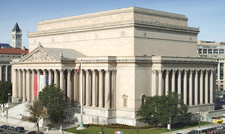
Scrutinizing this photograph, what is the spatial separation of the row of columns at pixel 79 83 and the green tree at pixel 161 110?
1011 cm

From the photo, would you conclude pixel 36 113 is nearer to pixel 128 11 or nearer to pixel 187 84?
pixel 128 11

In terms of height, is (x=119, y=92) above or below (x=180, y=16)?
below

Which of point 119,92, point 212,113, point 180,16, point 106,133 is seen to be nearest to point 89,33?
point 119,92

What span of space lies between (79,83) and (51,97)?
12.3 metres

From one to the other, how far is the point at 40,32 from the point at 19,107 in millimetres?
27794

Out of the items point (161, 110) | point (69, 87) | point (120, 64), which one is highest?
point (120, 64)

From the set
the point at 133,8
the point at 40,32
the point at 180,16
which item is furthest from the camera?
the point at 40,32

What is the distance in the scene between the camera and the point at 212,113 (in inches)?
3728

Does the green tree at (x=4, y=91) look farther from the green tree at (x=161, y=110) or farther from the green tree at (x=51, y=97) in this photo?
the green tree at (x=161, y=110)

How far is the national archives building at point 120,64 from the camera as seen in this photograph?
278 feet

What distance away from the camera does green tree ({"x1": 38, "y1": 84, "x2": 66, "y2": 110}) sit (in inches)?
3342

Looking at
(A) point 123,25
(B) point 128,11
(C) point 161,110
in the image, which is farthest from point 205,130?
(B) point 128,11

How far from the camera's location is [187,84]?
95.6m

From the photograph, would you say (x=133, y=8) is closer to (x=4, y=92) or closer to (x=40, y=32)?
(x=40, y=32)
